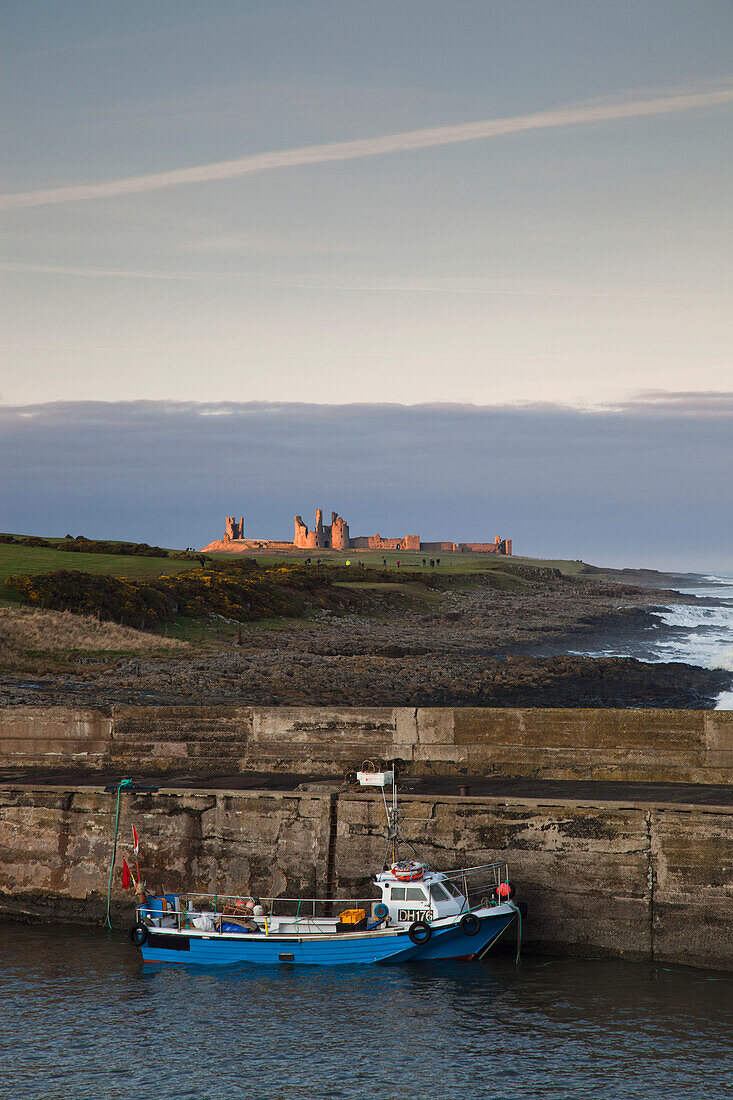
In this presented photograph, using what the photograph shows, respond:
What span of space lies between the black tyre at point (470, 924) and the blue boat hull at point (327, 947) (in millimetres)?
93

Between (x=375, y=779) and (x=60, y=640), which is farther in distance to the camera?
(x=60, y=640)

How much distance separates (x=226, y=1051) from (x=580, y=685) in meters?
35.1

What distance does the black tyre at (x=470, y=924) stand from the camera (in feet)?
60.6

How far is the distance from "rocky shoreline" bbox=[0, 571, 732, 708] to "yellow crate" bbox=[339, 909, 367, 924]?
19.2m

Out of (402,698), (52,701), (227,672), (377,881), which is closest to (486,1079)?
(377,881)

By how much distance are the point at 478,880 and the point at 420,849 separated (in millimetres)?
1347

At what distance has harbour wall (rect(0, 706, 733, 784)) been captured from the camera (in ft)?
73.0

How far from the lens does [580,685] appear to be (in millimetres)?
48594

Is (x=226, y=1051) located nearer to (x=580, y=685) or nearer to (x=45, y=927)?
(x=45, y=927)

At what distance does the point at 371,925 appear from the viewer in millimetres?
19062

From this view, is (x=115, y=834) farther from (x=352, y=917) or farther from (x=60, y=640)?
(x=60, y=640)

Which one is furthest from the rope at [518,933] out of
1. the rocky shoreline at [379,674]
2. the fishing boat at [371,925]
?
the rocky shoreline at [379,674]

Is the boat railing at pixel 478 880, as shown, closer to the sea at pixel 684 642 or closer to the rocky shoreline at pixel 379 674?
the rocky shoreline at pixel 379 674

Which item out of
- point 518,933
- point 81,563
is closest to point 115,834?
point 518,933
